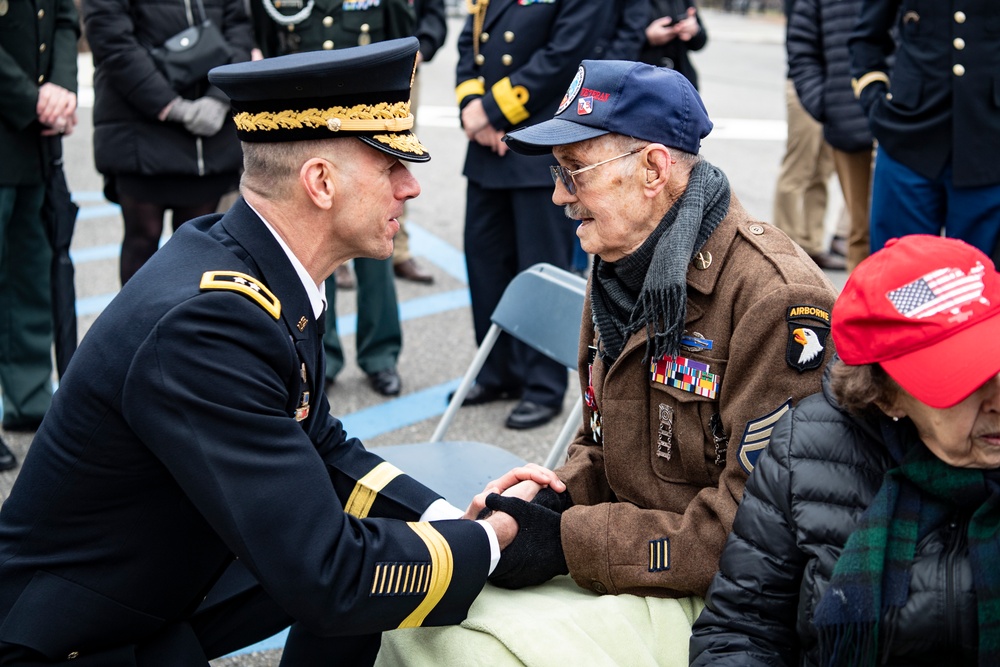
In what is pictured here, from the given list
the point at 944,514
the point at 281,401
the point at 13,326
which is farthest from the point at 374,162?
the point at 13,326

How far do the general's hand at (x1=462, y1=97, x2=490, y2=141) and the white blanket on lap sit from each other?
2.62m


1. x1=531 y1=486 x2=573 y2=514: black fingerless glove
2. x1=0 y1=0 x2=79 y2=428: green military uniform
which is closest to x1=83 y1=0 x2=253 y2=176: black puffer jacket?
x1=0 y1=0 x2=79 y2=428: green military uniform

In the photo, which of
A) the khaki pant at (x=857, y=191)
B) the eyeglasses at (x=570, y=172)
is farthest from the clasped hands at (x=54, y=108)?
the khaki pant at (x=857, y=191)

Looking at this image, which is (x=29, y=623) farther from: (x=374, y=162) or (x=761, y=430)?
(x=761, y=430)

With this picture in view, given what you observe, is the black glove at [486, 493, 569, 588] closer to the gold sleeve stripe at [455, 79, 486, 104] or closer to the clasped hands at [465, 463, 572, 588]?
the clasped hands at [465, 463, 572, 588]

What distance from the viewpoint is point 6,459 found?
4.11 meters

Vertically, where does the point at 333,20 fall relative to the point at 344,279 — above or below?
above

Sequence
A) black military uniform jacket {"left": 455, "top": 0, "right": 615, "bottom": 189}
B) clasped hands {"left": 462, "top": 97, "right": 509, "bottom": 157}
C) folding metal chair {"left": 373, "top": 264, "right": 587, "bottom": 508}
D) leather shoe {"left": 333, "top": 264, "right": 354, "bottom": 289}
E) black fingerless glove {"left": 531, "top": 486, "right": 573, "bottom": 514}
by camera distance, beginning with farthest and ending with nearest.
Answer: leather shoe {"left": 333, "top": 264, "right": 354, "bottom": 289}, clasped hands {"left": 462, "top": 97, "right": 509, "bottom": 157}, black military uniform jacket {"left": 455, "top": 0, "right": 615, "bottom": 189}, folding metal chair {"left": 373, "top": 264, "right": 587, "bottom": 508}, black fingerless glove {"left": 531, "top": 486, "right": 573, "bottom": 514}

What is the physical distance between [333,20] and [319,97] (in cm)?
280

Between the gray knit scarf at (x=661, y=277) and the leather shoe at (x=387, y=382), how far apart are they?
8.59 feet

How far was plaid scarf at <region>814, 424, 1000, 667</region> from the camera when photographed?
1733 millimetres

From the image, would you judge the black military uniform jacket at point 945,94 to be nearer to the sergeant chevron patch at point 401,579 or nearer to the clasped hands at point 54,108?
the sergeant chevron patch at point 401,579

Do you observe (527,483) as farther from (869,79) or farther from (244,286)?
(869,79)

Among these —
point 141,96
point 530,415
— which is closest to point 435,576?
point 530,415
